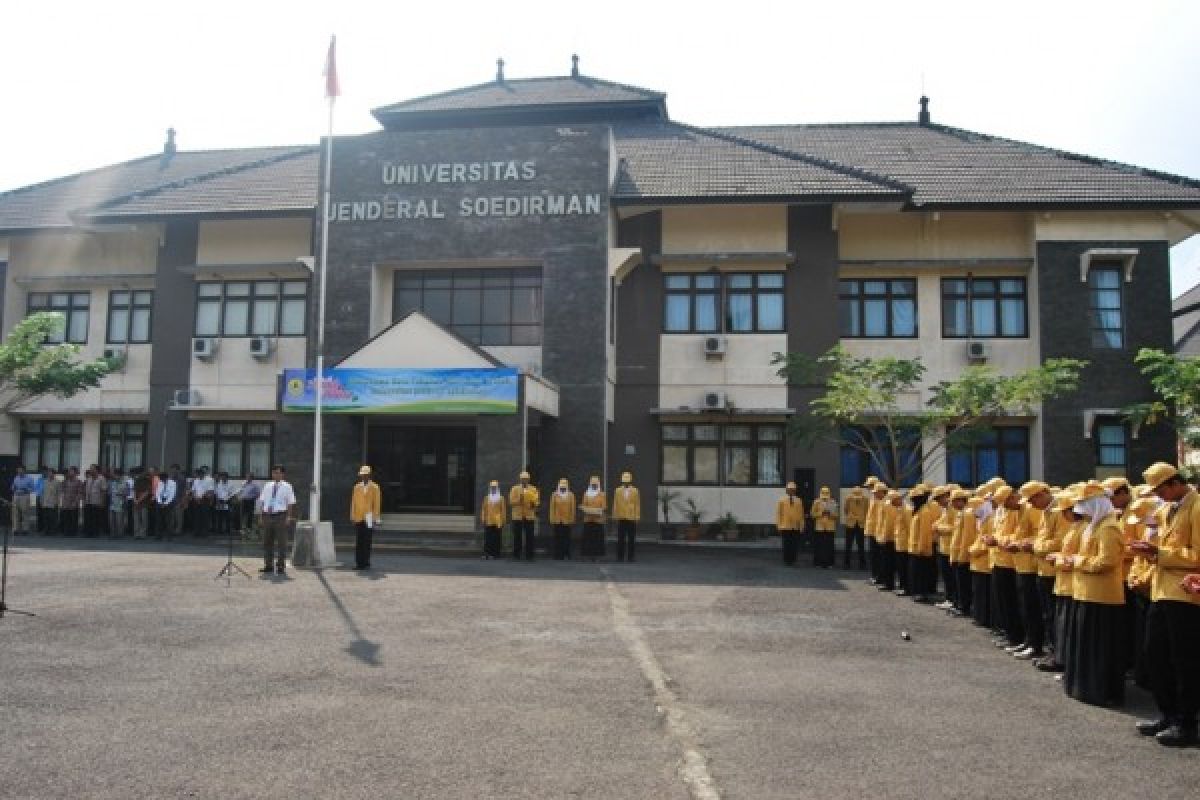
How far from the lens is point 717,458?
2255cm

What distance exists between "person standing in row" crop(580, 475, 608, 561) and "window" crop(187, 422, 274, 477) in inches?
402

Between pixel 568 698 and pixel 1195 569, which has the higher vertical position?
pixel 1195 569

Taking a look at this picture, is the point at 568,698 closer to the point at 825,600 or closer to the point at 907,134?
the point at 825,600

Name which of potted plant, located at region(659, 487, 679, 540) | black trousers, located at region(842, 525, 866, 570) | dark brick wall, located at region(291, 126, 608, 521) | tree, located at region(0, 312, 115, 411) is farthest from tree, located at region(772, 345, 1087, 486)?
tree, located at region(0, 312, 115, 411)

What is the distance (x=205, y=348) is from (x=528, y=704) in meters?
20.1

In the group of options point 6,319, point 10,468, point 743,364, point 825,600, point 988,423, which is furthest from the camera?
point 6,319

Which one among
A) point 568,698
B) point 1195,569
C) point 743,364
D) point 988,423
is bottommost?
point 568,698

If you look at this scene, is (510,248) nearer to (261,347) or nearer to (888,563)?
(261,347)

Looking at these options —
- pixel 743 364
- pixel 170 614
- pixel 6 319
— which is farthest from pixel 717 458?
pixel 6 319

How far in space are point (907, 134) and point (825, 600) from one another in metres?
18.1

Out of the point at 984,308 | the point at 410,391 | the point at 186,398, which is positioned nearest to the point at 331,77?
the point at 410,391

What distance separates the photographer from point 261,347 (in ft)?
77.0

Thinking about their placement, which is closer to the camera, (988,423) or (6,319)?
(988,423)

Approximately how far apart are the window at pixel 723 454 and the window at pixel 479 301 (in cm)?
433
